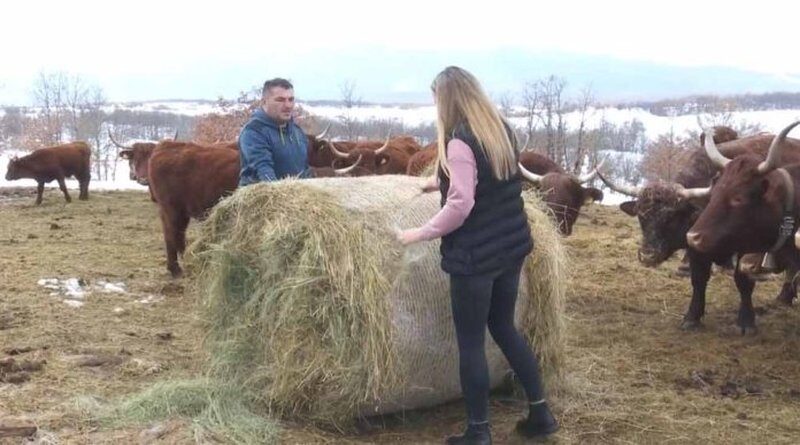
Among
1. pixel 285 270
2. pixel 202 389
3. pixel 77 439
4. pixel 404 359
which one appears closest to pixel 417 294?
pixel 404 359

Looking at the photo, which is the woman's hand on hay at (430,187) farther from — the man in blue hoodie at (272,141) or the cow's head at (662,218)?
the cow's head at (662,218)

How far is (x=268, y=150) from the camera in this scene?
18.4ft

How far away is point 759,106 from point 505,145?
283 feet

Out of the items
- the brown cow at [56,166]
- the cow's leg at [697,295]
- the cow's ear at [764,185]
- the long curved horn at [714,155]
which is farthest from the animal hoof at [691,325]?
the brown cow at [56,166]

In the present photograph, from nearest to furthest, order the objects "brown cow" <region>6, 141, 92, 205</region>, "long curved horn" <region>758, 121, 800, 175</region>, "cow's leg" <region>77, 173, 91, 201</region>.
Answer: "long curved horn" <region>758, 121, 800, 175</region> < "cow's leg" <region>77, 173, 91, 201</region> < "brown cow" <region>6, 141, 92, 205</region>

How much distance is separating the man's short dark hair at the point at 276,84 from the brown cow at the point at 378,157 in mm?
6109

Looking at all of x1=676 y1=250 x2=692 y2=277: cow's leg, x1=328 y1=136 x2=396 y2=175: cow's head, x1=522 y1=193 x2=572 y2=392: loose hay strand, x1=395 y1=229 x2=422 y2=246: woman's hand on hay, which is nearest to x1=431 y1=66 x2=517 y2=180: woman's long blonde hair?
x1=395 y1=229 x2=422 y2=246: woman's hand on hay

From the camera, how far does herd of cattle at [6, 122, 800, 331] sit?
6043 mm

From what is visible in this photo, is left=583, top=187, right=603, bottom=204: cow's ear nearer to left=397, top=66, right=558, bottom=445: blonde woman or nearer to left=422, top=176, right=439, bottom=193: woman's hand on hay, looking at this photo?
left=422, top=176, right=439, bottom=193: woman's hand on hay

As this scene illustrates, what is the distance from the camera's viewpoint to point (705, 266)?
7.02 m

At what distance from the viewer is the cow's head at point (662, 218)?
23.4ft

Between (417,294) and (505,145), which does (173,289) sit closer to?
(417,294)

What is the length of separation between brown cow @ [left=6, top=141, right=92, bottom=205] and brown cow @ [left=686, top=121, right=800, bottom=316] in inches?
581

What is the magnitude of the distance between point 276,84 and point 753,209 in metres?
3.59
